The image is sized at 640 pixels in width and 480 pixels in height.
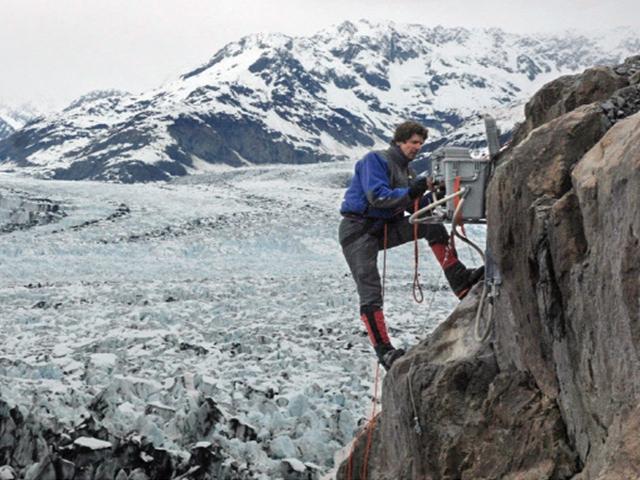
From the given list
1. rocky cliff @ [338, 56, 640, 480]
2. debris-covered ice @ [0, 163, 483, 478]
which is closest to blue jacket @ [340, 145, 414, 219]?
rocky cliff @ [338, 56, 640, 480]

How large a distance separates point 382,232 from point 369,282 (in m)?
0.44

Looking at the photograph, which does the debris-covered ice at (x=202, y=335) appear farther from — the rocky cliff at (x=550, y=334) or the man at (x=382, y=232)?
the rocky cliff at (x=550, y=334)

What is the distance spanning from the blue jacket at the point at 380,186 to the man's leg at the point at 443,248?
148mm

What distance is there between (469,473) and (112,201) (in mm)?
31391

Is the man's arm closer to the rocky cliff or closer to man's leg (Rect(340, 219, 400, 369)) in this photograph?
man's leg (Rect(340, 219, 400, 369))

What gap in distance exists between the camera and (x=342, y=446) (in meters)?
7.98

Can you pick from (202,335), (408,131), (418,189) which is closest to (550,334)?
(418,189)

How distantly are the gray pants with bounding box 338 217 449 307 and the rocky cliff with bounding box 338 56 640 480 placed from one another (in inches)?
23.2

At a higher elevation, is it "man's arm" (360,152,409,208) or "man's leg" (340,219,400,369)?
"man's arm" (360,152,409,208)

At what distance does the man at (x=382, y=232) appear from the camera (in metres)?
5.85

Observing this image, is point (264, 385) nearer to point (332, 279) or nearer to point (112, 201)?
point (332, 279)

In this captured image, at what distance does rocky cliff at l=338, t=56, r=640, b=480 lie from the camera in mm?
3244

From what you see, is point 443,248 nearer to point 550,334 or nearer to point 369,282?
point 369,282

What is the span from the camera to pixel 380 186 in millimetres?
5598
